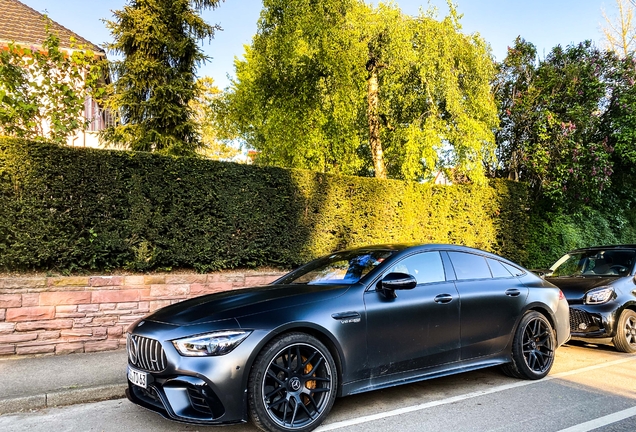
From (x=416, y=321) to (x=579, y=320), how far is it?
3890 mm

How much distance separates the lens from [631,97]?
46.1 ft

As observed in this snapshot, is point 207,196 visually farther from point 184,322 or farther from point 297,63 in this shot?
point 297,63

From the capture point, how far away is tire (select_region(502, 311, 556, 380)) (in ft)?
17.4

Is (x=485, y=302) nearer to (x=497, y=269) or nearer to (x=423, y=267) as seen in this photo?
(x=497, y=269)

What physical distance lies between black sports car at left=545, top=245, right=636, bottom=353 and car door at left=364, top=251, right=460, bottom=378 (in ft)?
10.9

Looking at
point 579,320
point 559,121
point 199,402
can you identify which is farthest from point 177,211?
point 559,121

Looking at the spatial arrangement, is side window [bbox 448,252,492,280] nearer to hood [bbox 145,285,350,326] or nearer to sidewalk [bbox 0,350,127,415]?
hood [bbox 145,285,350,326]

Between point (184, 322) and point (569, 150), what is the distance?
12968mm

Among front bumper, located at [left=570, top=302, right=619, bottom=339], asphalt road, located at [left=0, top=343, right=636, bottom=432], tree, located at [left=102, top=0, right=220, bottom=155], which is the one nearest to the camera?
asphalt road, located at [left=0, top=343, right=636, bottom=432]

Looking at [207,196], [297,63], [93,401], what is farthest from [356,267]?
[297,63]

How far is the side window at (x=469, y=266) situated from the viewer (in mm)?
5164

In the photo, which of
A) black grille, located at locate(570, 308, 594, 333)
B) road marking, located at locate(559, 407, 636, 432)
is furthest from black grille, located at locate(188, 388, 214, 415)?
black grille, located at locate(570, 308, 594, 333)

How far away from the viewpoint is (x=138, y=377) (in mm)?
3848

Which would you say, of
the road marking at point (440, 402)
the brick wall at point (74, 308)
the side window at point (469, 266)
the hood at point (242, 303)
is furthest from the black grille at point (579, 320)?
the brick wall at point (74, 308)
